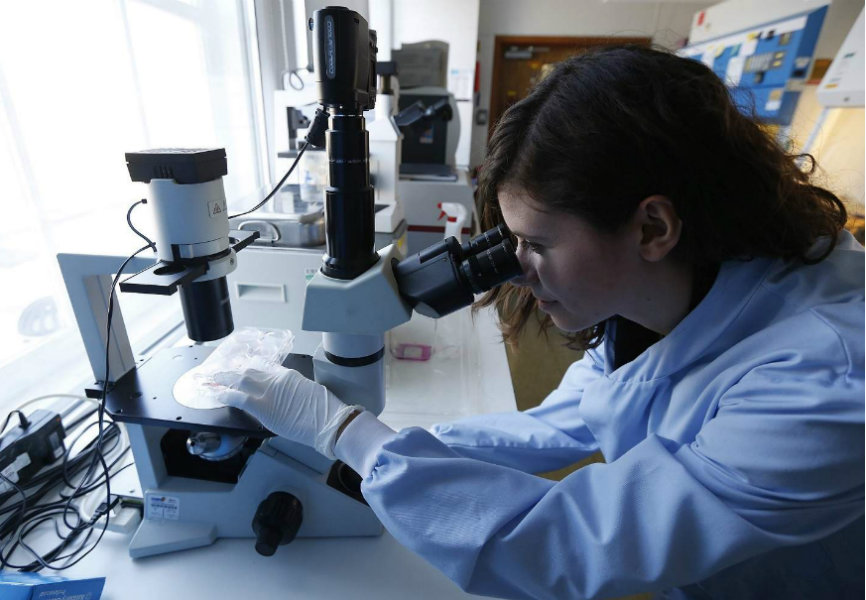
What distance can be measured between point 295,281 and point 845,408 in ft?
3.58

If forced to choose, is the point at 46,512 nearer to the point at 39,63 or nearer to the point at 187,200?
the point at 187,200

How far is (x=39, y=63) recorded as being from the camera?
991 mm

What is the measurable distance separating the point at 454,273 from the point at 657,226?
0.92ft

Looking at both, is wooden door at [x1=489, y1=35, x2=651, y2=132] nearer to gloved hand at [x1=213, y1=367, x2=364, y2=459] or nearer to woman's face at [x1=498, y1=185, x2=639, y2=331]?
woman's face at [x1=498, y1=185, x2=639, y2=331]

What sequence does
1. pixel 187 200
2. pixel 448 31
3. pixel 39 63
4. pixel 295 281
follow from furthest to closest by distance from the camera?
1. pixel 448 31
2. pixel 295 281
3. pixel 39 63
4. pixel 187 200

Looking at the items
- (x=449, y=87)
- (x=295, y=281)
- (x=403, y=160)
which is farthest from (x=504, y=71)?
(x=295, y=281)

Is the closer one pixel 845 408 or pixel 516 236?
pixel 845 408

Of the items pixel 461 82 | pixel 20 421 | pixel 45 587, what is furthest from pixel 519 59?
pixel 45 587

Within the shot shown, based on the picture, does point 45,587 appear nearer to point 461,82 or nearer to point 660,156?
point 660,156

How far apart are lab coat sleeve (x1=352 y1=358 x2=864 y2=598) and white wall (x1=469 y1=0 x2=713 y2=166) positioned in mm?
5408

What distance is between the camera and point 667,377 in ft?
2.36

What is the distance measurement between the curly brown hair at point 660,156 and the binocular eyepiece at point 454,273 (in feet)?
0.35

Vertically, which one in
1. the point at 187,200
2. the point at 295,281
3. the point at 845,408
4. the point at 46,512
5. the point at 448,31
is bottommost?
the point at 46,512

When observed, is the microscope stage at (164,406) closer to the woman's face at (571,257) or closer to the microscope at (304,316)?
the microscope at (304,316)
